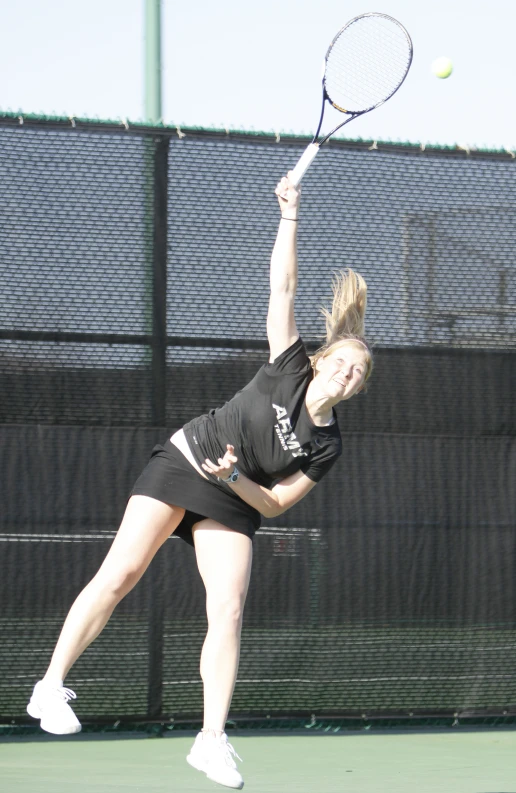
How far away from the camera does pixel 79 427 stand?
4344mm

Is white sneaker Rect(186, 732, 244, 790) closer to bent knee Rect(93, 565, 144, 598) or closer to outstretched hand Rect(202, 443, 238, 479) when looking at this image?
bent knee Rect(93, 565, 144, 598)

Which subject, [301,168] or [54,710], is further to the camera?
[301,168]

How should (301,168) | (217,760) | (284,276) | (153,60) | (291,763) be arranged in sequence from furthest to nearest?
1. (153,60)
2. (291,763)
3. (301,168)
4. (284,276)
5. (217,760)

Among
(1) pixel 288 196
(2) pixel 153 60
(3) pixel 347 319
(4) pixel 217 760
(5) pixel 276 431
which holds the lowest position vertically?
(4) pixel 217 760

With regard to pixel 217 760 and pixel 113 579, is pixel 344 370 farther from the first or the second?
pixel 217 760

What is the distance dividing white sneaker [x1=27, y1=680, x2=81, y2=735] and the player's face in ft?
3.67

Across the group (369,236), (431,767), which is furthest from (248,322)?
(431,767)

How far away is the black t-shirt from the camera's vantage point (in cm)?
337

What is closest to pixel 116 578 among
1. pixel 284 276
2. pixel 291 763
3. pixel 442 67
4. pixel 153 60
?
pixel 284 276

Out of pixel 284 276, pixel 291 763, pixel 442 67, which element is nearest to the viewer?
pixel 284 276

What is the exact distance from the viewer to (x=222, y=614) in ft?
10.9

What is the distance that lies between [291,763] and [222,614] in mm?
995

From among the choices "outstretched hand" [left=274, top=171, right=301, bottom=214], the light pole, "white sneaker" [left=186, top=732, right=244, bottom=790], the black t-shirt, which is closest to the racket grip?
"outstretched hand" [left=274, top=171, right=301, bottom=214]

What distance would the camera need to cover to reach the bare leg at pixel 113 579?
131 inches
